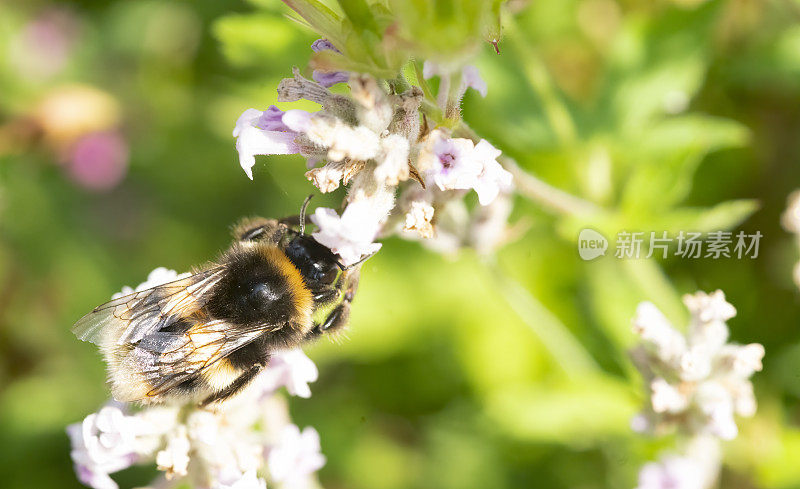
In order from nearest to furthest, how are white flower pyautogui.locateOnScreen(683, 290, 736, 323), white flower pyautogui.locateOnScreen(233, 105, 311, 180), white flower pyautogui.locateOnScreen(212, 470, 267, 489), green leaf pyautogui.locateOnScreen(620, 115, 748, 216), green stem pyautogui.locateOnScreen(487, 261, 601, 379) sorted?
white flower pyautogui.locateOnScreen(233, 105, 311, 180) < white flower pyautogui.locateOnScreen(212, 470, 267, 489) < white flower pyautogui.locateOnScreen(683, 290, 736, 323) < green leaf pyautogui.locateOnScreen(620, 115, 748, 216) < green stem pyautogui.locateOnScreen(487, 261, 601, 379)

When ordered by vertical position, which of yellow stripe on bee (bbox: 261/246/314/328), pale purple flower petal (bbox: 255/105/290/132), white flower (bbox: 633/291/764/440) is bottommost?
yellow stripe on bee (bbox: 261/246/314/328)

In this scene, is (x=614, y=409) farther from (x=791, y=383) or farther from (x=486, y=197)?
(x=486, y=197)

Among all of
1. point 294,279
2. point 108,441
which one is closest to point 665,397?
point 294,279

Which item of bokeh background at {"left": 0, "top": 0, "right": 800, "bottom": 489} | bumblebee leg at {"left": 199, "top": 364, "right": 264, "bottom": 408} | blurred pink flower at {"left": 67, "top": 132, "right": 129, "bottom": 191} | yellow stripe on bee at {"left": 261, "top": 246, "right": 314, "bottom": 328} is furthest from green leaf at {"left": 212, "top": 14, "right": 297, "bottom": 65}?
blurred pink flower at {"left": 67, "top": 132, "right": 129, "bottom": 191}

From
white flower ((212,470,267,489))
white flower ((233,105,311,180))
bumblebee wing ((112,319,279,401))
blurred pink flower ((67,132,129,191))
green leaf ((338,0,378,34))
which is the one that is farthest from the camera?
blurred pink flower ((67,132,129,191))

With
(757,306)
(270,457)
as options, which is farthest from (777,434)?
(270,457)

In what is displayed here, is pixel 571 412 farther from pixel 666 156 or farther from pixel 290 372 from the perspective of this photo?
pixel 290 372

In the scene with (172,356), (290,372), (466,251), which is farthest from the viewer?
(466,251)

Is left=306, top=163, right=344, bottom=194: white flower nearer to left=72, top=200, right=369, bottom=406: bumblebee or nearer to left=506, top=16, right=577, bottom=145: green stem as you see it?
left=72, top=200, right=369, bottom=406: bumblebee
